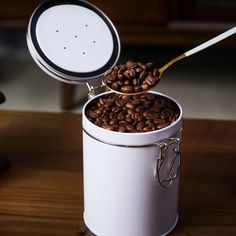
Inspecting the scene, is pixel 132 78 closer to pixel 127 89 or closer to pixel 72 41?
pixel 127 89

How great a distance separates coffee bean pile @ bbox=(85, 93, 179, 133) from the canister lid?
0.29 feet

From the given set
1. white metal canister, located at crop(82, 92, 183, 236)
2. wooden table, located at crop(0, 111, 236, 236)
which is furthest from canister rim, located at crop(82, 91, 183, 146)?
wooden table, located at crop(0, 111, 236, 236)

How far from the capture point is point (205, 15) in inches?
79.1

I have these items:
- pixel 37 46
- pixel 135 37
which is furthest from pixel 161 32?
pixel 37 46

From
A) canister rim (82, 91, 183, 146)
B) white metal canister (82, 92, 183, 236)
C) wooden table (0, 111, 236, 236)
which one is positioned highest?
canister rim (82, 91, 183, 146)

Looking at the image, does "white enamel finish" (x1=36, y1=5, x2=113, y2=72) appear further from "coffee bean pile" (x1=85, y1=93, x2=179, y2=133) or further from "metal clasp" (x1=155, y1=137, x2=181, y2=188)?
"metal clasp" (x1=155, y1=137, x2=181, y2=188)

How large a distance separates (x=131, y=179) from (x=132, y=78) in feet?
0.44

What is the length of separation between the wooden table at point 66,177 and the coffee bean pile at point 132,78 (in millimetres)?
187

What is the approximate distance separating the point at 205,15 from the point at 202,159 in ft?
4.05

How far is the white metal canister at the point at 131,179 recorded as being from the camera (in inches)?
24.1

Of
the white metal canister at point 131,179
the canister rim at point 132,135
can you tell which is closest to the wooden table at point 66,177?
the white metal canister at point 131,179

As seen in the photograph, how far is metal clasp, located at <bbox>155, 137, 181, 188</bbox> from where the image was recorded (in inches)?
24.5

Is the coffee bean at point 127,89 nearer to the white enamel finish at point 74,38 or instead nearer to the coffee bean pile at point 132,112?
the coffee bean pile at point 132,112

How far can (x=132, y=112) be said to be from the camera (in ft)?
2.14
